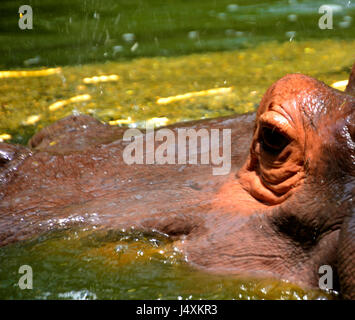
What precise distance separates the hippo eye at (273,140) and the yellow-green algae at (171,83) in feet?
9.57

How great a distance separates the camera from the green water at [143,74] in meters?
3.11

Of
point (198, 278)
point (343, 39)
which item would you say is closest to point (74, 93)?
point (343, 39)

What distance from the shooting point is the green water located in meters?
3.11

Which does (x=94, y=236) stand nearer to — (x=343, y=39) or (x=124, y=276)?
(x=124, y=276)

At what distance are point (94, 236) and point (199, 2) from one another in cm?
858

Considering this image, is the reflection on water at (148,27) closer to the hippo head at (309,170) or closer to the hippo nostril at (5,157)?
the hippo nostril at (5,157)

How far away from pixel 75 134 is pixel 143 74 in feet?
10.4

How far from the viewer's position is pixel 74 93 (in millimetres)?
6945

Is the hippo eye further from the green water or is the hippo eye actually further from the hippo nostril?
the hippo nostril

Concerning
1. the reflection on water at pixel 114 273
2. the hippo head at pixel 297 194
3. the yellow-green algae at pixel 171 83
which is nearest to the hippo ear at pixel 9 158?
the reflection on water at pixel 114 273

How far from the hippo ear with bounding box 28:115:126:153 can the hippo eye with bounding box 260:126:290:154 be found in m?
1.27

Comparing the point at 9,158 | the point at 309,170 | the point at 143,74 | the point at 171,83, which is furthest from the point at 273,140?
the point at 143,74

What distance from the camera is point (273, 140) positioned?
3057 mm

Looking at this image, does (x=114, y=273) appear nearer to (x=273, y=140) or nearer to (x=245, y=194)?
(x=245, y=194)
